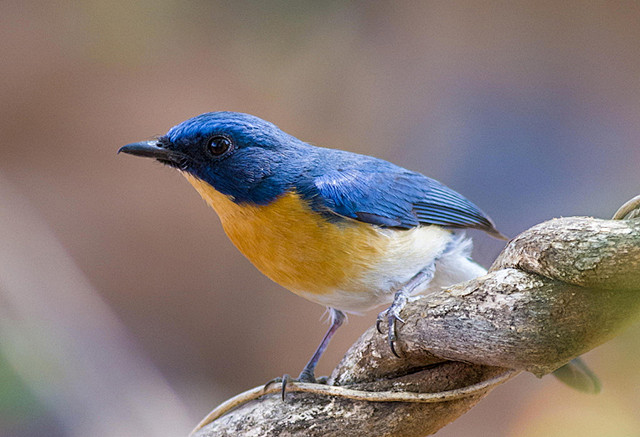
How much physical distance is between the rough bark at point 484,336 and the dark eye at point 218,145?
2.22 feet

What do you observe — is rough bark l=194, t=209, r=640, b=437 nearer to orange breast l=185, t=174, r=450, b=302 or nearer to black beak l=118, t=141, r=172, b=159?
orange breast l=185, t=174, r=450, b=302

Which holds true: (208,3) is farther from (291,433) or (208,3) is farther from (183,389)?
(291,433)

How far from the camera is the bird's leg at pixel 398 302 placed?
4.36ft

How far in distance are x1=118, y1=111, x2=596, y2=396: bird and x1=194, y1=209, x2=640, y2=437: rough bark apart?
0.27 metres

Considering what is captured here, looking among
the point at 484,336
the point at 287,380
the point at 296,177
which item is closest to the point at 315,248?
the point at 296,177

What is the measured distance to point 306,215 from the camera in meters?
1.70

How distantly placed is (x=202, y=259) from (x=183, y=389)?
713 millimetres

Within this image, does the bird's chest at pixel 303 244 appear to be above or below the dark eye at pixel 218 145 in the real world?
below

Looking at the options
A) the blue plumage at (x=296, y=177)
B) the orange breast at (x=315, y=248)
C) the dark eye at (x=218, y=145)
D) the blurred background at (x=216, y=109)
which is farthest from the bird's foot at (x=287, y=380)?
the blurred background at (x=216, y=109)

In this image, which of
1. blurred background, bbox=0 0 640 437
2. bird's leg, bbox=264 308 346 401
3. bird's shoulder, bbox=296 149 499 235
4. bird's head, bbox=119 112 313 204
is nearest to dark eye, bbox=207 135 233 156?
bird's head, bbox=119 112 313 204

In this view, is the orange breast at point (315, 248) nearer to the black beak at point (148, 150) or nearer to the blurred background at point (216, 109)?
the black beak at point (148, 150)

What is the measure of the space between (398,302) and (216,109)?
81.2 inches

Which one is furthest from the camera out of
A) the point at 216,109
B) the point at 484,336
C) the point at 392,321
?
the point at 216,109

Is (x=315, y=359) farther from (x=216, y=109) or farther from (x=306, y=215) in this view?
(x=216, y=109)
